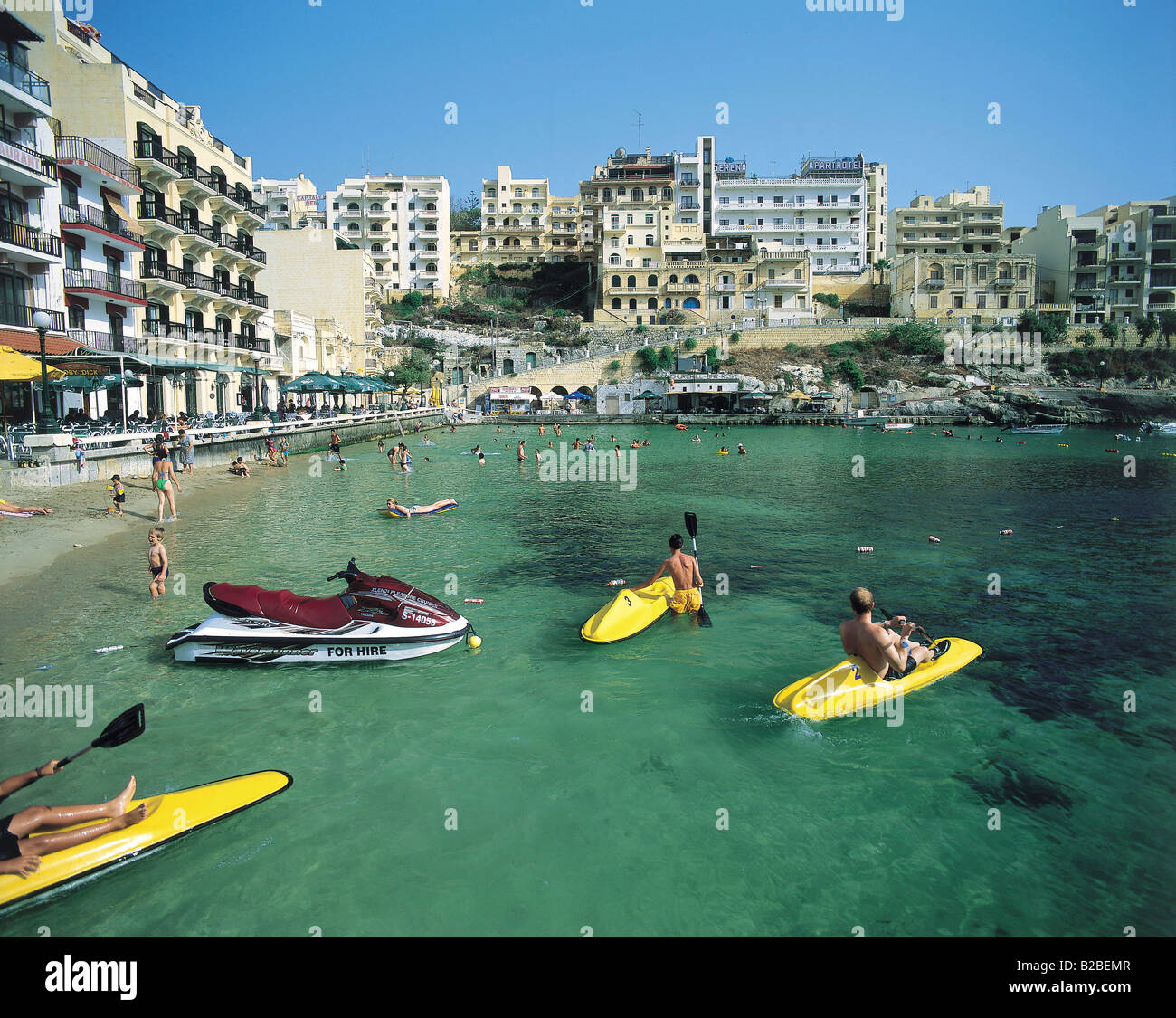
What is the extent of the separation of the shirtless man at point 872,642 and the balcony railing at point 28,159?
102ft

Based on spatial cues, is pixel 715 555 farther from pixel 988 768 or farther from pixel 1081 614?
pixel 988 768

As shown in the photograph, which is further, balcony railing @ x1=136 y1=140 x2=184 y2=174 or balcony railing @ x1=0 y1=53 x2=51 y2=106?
balcony railing @ x1=136 y1=140 x2=184 y2=174

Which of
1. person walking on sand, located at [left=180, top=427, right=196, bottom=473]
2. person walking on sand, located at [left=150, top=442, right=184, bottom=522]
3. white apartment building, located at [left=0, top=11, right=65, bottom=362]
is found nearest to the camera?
person walking on sand, located at [left=150, top=442, right=184, bottom=522]

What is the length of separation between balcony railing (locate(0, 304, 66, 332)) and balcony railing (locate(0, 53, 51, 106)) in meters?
8.01

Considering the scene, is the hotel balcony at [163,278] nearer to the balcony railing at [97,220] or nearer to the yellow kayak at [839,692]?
the balcony railing at [97,220]

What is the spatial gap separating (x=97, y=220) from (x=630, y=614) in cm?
3198

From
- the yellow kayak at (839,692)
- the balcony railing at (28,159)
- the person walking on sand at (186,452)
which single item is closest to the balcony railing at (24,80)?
the balcony railing at (28,159)

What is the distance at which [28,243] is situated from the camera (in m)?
26.9

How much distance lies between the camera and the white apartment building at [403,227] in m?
96.1

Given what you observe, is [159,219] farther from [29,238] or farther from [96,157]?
[29,238]

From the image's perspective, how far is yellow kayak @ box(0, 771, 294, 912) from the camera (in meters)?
5.53
